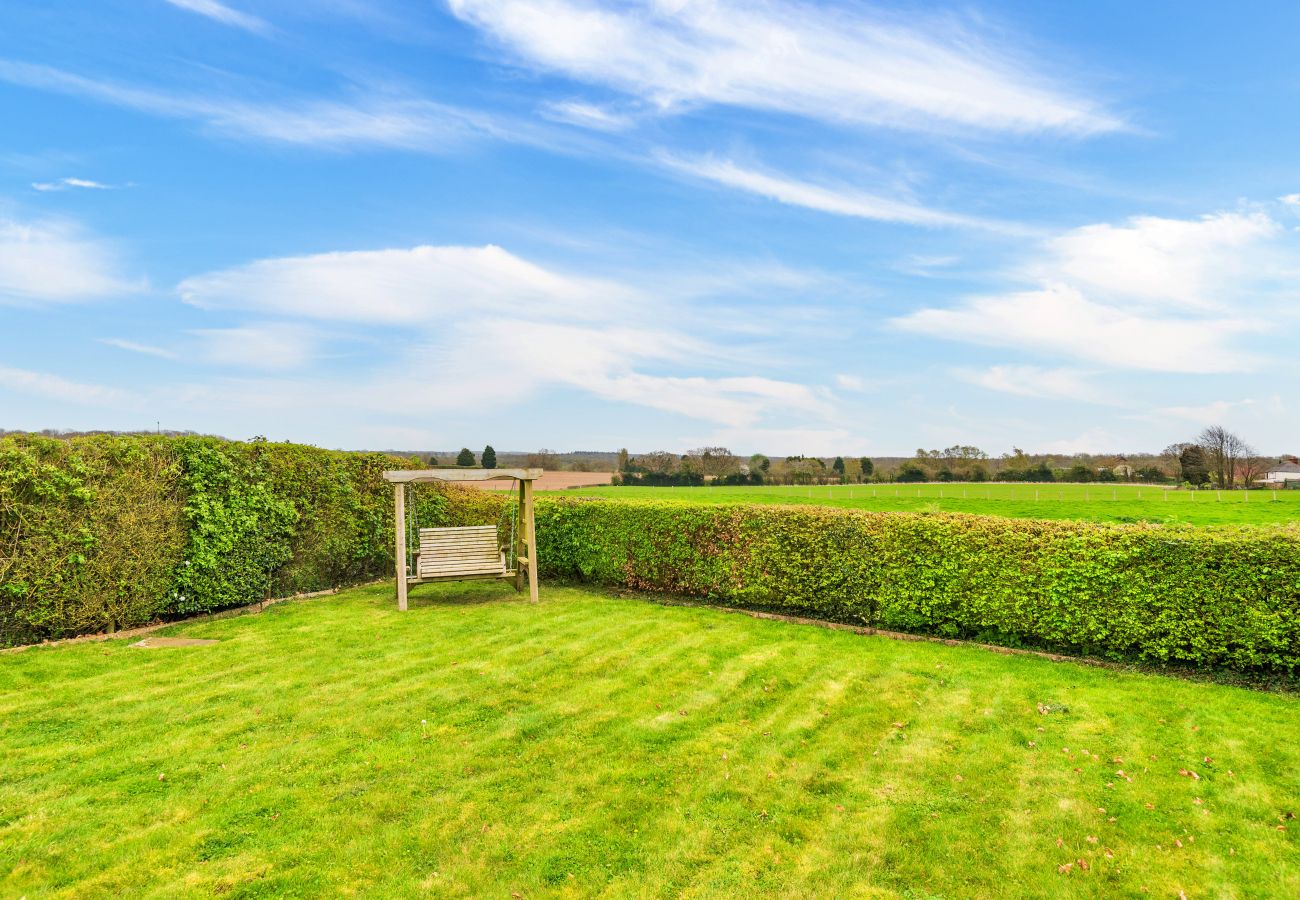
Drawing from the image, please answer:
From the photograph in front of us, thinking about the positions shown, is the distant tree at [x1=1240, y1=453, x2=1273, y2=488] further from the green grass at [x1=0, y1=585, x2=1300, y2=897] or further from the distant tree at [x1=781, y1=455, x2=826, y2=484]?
the green grass at [x1=0, y1=585, x2=1300, y2=897]

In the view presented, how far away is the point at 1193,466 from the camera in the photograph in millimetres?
65250

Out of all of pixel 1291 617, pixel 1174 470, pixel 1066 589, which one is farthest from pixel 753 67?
pixel 1174 470

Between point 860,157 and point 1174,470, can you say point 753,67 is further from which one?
point 1174,470

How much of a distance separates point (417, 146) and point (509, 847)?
46.3 feet

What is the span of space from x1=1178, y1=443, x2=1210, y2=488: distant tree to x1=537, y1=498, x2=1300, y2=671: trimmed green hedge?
6839cm

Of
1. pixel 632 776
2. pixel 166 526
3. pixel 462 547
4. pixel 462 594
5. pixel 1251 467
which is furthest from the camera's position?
pixel 1251 467

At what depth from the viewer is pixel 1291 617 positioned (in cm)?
682

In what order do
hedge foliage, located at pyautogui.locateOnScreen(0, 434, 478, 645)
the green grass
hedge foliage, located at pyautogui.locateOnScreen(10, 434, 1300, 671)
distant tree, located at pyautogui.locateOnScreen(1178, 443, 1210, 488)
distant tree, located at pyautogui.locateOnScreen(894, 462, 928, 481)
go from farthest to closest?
distant tree, located at pyautogui.locateOnScreen(894, 462, 928, 481) < distant tree, located at pyautogui.locateOnScreen(1178, 443, 1210, 488) < hedge foliage, located at pyautogui.locateOnScreen(0, 434, 478, 645) < hedge foliage, located at pyautogui.locateOnScreen(10, 434, 1300, 671) < the green grass

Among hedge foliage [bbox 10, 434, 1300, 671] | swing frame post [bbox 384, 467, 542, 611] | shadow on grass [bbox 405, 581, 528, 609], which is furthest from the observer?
shadow on grass [bbox 405, 581, 528, 609]

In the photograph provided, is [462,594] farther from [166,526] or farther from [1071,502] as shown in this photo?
[1071,502]

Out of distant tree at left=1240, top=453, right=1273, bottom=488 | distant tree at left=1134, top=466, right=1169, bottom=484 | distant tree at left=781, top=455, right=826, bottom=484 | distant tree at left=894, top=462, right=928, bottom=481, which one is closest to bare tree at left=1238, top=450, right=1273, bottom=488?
distant tree at left=1240, top=453, right=1273, bottom=488

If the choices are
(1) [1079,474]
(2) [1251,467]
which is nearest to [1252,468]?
(2) [1251,467]

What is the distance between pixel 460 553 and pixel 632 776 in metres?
7.56

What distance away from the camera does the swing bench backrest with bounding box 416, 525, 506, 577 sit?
10664 millimetres
